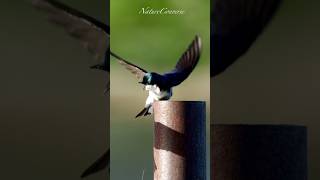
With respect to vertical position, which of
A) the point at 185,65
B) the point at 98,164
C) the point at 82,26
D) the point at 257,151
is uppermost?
the point at 82,26

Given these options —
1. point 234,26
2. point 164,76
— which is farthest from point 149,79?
point 234,26

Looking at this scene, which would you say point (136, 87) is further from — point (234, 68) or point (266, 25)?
point (266, 25)

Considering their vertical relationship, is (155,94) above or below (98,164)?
above

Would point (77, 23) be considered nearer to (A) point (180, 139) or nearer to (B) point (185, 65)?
(B) point (185, 65)

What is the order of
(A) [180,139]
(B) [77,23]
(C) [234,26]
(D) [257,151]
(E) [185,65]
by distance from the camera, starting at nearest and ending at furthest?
(A) [180,139]
(D) [257,151]
(E) [185,65]
(B) [77,23]
(C) [234,26]

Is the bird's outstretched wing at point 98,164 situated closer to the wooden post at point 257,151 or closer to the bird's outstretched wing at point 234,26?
the bird's outstretched wing at point 234,26

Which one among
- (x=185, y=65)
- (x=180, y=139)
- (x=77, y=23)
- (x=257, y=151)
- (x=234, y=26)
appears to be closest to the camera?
(x=180, y=139)

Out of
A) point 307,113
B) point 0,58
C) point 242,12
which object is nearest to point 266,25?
point 242,12

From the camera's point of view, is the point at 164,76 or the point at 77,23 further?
the point at 77,23
